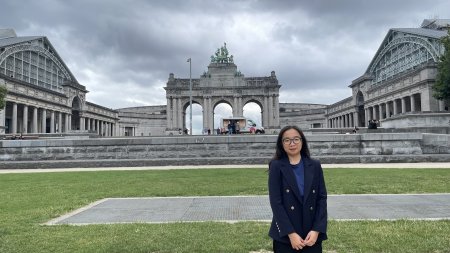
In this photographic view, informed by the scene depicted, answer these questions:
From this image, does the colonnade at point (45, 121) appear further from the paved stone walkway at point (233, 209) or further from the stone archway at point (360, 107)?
the stone archway at point (360, 107)

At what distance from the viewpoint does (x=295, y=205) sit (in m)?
4.48

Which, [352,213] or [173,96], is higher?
[173,96]

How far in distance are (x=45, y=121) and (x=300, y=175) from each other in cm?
9222

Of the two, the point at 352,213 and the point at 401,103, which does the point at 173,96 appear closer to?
the point at 401,103

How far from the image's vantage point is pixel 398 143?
30.0 m

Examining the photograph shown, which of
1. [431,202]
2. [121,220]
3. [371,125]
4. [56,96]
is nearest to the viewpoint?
[121,220]

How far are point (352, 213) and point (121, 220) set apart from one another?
603cm

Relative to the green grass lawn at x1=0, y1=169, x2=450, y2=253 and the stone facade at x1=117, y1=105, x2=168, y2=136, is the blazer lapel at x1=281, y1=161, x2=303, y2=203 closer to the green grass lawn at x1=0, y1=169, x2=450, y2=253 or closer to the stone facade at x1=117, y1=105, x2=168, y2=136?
the green grass lawn at x1=0, y1=169, x2=450, y2=253

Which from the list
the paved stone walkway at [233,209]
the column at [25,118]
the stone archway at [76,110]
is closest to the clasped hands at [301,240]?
the paved stone walkway at [233,209]

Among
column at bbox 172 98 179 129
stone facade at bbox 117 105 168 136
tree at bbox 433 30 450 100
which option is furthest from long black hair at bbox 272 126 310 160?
stone facade at bbox 117 105 168 136

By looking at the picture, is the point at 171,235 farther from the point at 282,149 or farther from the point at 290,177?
the point at 290,177

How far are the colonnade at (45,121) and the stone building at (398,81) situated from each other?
64.7 meters

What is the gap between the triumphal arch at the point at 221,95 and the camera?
102812mm

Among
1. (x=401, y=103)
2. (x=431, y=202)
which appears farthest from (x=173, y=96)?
(x=431, y=202)
